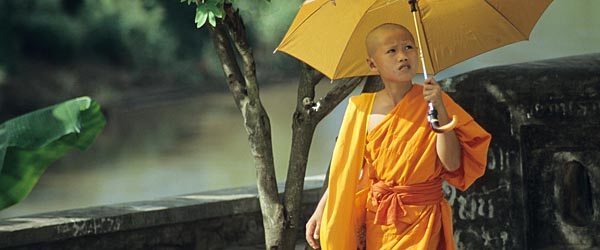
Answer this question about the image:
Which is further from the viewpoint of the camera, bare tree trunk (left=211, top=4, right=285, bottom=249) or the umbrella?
bare tree trunk (left=211, top=4, right=285, bottom=249)

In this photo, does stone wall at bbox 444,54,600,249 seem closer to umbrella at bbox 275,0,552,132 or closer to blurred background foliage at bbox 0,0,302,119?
umbrella at bbox 275,0,552,132

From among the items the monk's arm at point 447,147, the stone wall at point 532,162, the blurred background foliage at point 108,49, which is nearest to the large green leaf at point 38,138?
the stone wall at point 532,162

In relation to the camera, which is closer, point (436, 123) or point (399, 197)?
point (436, 123)

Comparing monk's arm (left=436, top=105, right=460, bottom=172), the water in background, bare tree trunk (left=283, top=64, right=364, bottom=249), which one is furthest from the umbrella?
the water in background

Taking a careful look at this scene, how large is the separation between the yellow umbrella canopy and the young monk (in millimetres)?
202

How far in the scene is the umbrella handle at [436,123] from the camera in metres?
3.31

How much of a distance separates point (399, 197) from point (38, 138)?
1.55 meters

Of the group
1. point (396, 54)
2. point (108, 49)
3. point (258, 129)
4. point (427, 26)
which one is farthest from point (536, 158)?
point (108, 49)

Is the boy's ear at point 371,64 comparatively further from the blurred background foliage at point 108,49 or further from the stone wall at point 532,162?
the blurred background foliage at point 108,49

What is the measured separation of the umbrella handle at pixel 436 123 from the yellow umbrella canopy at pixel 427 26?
0.45 m

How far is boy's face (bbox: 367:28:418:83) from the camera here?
354 cm

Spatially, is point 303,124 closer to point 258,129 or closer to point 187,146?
point 258,129

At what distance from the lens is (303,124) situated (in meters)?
5.07

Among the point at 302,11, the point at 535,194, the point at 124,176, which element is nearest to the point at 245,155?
the point at 124,176
